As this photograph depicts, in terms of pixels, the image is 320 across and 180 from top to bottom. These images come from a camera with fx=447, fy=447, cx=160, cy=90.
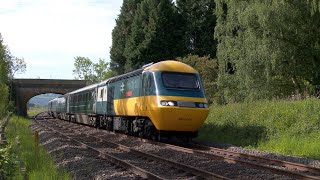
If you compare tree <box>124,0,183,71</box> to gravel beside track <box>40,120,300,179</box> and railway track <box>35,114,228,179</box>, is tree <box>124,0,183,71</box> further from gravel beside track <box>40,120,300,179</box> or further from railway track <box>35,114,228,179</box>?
gravel beside track <box>40,120,300,179</box>

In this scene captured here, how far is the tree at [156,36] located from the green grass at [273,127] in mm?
31429

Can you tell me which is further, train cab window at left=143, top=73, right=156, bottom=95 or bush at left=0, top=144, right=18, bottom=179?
train cab window at left=143, top=73, right=156, bottom=95

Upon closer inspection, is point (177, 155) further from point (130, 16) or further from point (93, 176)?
point (130, 16)

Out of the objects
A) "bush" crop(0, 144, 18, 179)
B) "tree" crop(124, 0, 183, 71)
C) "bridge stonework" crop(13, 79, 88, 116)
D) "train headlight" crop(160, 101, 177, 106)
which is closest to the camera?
"bush" crop(0, 144, 18, 179)

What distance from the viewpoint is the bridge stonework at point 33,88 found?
238ft

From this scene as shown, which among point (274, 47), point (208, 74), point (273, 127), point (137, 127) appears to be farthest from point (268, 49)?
point (208, 74)

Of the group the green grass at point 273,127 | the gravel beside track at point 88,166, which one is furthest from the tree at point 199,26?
the gravel beside track at point 88,166

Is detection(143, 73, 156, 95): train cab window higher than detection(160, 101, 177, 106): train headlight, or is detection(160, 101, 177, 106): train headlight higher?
detection(143, 73, 156, 95): train cab window

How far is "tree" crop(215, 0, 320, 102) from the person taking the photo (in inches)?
936

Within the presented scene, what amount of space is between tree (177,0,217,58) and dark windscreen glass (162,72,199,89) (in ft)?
111

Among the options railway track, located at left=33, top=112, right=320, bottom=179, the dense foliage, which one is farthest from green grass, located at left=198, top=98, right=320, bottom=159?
the dense foliage

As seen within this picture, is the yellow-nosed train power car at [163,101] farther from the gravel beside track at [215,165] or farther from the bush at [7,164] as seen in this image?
the bush at [7,164]

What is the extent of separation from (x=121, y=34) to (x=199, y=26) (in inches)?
720

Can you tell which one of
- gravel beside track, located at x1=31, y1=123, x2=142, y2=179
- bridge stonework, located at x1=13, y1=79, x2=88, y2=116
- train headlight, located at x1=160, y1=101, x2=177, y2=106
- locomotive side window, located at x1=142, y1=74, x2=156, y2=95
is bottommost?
gravel beside track, located at x1=31, y1=123, x2=142, y2=179
